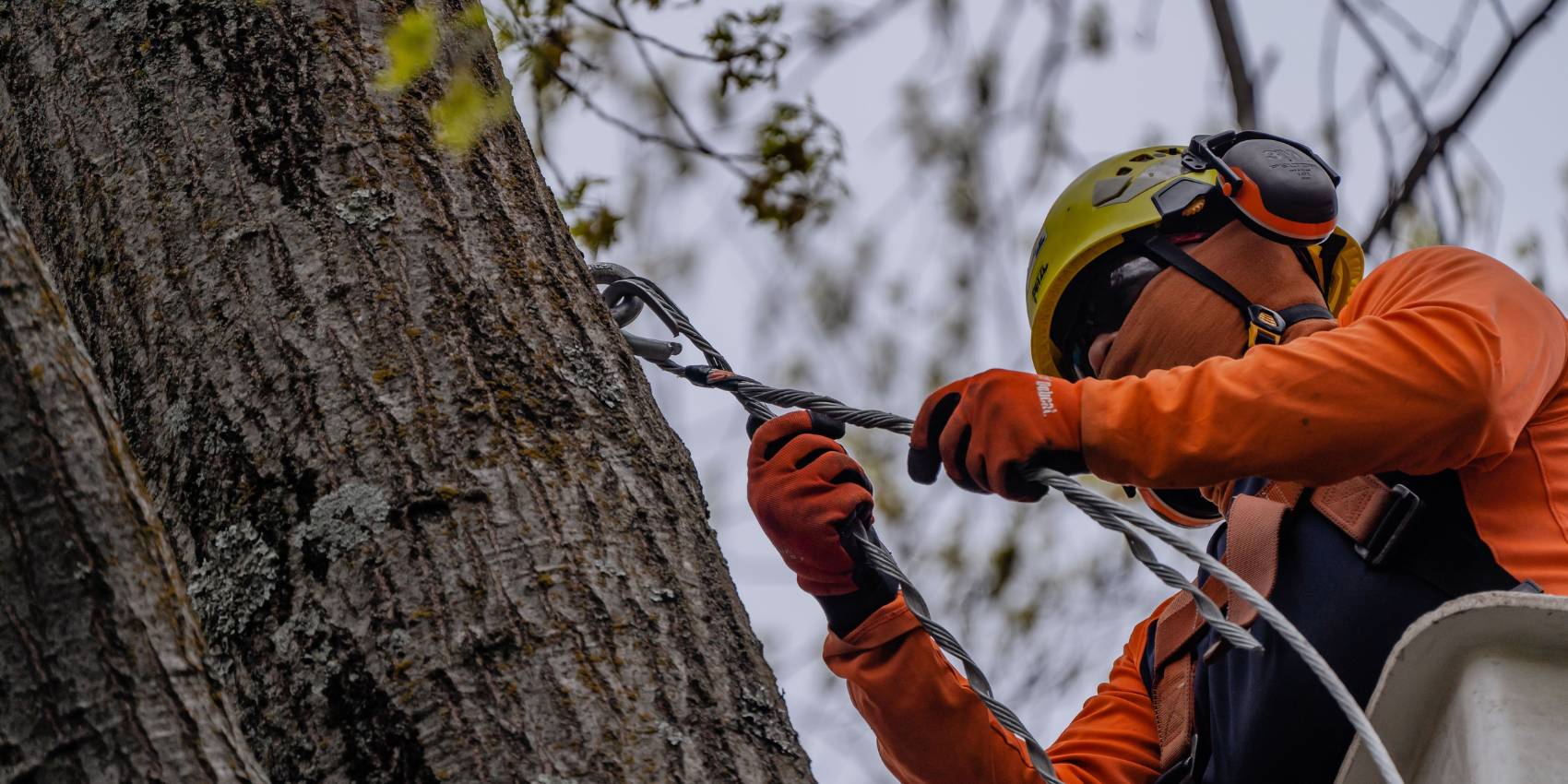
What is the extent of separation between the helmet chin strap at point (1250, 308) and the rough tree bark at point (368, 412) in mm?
1226

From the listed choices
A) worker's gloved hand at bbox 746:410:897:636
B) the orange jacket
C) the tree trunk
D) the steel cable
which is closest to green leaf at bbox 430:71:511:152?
the steel cable

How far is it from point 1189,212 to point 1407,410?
0.76 m

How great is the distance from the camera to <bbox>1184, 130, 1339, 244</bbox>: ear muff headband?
2.17 meters

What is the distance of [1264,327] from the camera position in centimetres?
214

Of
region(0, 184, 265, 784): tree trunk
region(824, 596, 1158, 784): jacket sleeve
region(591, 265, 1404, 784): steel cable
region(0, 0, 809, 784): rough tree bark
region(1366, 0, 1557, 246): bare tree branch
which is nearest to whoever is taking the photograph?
region(0, 184, 265, 784): tree trunk

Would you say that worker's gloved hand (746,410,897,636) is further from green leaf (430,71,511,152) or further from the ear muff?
the ear muff

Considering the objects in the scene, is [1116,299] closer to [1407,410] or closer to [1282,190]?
[1282,190]

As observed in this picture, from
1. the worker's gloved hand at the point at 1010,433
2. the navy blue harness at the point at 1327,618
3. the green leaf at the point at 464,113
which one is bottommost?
the navy blue harness at the point at 1327,618

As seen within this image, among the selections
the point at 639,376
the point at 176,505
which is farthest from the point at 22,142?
the point at 639,376

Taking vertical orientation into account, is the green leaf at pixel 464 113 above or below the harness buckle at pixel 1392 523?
above

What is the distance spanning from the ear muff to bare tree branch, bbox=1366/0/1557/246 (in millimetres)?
1158

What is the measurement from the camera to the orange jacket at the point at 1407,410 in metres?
1.61

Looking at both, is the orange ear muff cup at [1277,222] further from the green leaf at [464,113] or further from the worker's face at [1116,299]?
the green leaf at [464,113]

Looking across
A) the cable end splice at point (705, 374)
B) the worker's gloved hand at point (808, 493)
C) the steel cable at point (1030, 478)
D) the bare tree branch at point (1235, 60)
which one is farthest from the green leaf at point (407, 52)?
the bare tree branch at point (1235, 60)
